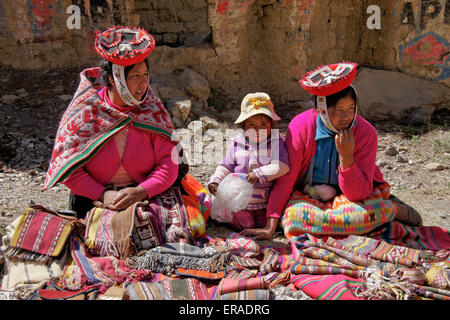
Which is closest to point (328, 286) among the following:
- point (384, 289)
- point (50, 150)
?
point (384, 289)

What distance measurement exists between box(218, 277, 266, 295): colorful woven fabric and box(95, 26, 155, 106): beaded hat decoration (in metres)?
1.46

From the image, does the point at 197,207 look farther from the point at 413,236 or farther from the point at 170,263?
the point at 413,236

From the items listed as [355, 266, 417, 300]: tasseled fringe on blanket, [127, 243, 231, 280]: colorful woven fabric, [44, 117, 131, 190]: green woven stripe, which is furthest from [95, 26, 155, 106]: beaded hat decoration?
[355, 266, 417, 300]: tasseled fringe on blanket

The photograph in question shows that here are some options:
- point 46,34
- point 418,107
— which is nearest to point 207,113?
point 46,34

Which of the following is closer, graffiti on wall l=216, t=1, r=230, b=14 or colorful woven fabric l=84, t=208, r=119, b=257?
colorful woven fabric l=84, t=208, r=119, b=257

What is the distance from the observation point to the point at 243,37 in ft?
22.4

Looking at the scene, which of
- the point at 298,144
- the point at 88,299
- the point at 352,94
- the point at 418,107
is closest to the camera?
the point at 88,299


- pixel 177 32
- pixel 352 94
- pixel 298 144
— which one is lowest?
pixel 298 144

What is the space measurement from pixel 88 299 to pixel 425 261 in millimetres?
2143

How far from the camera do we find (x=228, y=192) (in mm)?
3217

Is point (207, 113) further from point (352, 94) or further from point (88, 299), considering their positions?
point (88, 299)

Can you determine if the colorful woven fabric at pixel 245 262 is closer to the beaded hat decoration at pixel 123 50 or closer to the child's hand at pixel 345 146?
the child's hand at pixel 345 146

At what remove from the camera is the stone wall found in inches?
246

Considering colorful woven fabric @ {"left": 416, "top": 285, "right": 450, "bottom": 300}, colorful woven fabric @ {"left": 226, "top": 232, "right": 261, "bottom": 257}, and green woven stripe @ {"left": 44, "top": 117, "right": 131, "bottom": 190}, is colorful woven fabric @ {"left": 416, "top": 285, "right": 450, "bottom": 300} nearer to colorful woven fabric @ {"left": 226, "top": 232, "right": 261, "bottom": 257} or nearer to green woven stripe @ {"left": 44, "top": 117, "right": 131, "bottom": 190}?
colorful woven fabric @ {"left": 226, "top": 232, "right": 261, "bottom": 257}
